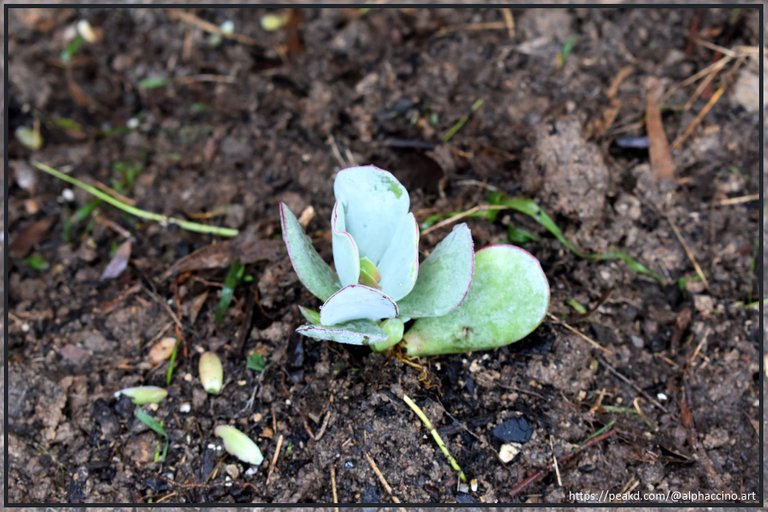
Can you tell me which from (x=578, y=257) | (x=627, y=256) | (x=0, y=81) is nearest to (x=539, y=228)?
(x=578, y=257)

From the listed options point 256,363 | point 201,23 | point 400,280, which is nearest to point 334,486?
point 256,363

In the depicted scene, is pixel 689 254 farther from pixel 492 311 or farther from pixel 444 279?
pixel 444 279

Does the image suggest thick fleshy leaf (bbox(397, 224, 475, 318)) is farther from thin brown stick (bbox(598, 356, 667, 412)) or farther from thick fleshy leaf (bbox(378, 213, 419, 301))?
thin brown stick (bbox(598, 356, 667, 412))

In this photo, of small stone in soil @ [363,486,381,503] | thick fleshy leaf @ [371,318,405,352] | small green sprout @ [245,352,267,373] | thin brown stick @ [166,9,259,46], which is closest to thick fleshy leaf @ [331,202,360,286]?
thick fleshy leaf @ [371,318,405,352]

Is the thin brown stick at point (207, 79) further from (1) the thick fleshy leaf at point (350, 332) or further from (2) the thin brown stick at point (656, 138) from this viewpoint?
(2) the thin brown stick at point (656, 138)

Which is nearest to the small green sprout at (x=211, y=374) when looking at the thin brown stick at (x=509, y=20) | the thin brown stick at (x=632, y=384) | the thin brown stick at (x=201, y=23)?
the thin brown stick at (x=632, y=384)
